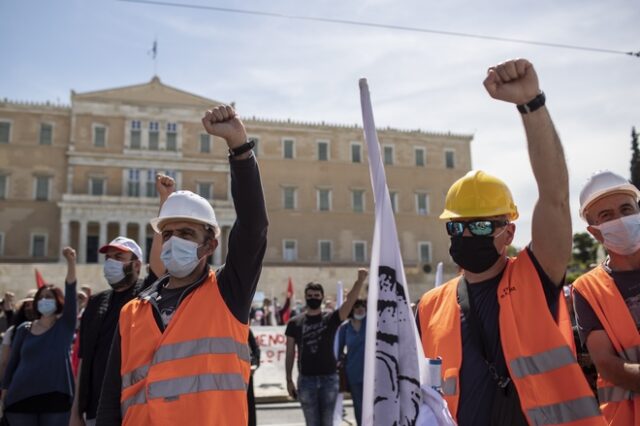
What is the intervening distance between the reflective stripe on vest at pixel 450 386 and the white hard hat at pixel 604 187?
1362 mm

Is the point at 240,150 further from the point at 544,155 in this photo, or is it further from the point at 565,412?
the point at 565,412

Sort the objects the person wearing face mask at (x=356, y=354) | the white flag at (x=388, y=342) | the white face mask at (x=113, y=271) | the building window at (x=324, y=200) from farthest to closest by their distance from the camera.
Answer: the building window at (x=324, y=200) < the person wearing face mask at (x=356, y=354) < the white face mask at (x=113, y=271) < the white flag at (x=388, y=342)

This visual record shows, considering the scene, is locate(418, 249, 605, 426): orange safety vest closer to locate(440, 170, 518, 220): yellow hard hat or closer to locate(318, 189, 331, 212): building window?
locate(440, 170, 518, 220): yellow hard hat

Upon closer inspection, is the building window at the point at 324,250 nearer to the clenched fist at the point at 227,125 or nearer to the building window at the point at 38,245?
the building window at the point at 38,245

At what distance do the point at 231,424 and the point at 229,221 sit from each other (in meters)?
42.4

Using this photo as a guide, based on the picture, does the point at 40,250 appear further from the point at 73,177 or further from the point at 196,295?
the point at 196,295

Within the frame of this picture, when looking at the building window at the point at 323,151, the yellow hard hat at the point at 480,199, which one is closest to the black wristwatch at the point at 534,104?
the yellow hard hat at the point at 480,199

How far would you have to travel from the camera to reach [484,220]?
8.41 feet

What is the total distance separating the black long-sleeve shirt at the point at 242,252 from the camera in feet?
8.81

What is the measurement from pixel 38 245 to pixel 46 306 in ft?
135

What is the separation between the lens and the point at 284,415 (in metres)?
10.4

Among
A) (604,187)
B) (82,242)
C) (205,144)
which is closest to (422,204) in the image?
(205,144)

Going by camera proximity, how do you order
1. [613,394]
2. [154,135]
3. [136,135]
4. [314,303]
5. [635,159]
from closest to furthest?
[613,394]
[314,303]
[635,159]
[136,135]
[154,135]

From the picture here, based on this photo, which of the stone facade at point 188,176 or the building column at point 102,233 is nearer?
the building column at point 102,233
